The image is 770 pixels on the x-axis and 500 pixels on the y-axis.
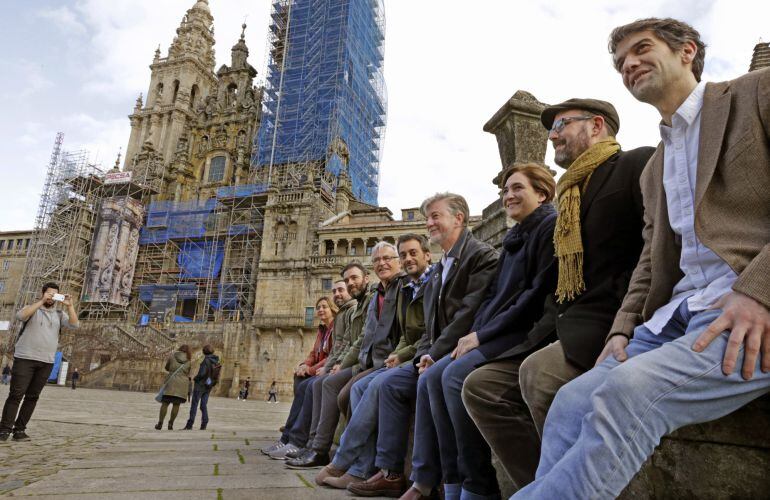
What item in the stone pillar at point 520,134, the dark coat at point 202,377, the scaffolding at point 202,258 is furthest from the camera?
the scaffolding at point 202,258

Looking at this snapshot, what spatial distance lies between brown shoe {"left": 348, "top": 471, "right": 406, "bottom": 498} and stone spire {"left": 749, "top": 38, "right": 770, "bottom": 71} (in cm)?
1324

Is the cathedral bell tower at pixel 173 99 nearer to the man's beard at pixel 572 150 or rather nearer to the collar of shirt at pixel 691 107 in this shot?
the man's beard at pixel 572 150

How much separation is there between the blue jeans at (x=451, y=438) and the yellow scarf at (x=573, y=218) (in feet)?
2.03

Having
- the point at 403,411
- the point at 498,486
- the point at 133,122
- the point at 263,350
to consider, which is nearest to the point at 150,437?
the point at 403,411

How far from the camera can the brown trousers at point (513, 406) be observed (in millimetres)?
2012

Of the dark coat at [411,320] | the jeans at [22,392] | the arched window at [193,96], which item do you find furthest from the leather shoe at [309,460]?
the arched window at [193,96]

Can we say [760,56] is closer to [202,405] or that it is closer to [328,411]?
[328,411]

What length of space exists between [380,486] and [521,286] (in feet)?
5.05

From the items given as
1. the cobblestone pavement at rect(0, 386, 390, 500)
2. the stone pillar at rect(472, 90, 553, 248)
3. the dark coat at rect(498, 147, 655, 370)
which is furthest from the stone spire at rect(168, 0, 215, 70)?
the dark coat at rect(498, 147, 655, 370)

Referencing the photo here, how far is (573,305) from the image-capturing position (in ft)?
7.22

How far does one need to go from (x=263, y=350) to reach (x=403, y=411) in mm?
28538

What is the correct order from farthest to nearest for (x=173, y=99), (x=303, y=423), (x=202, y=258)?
(x=173, y=99) → (x=202, y=258) → (x=303, y=423)

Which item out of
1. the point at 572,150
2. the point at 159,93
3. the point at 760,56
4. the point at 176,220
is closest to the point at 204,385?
the point at 572,150

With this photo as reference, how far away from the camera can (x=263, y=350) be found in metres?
A: 30.4
